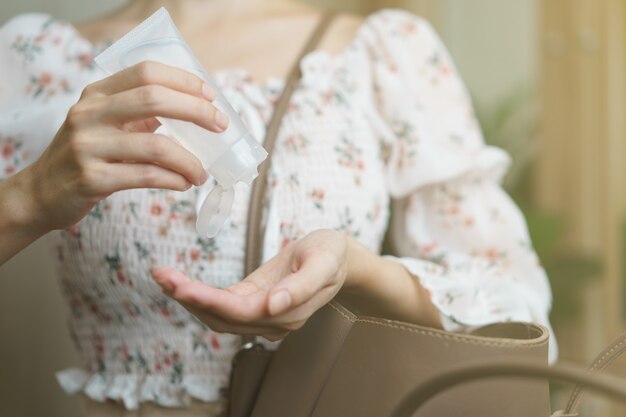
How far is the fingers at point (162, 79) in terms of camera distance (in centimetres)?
51

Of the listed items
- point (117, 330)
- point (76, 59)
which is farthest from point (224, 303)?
point (76, 59)

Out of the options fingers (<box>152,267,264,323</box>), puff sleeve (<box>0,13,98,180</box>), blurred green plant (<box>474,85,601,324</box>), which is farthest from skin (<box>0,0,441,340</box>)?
blurred green plant (<box>474,85,601,324</box>)

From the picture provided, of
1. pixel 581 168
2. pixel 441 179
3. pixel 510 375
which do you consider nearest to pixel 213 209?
pixel 510 375

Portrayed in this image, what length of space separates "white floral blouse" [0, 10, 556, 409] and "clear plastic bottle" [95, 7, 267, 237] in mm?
224

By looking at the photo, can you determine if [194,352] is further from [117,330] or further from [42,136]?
[42,136]

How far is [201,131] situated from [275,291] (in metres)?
0.13

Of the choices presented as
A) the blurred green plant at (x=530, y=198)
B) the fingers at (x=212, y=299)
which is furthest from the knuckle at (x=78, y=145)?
the blurred green plant at (x=530, y=198)

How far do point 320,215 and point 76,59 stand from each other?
335mm

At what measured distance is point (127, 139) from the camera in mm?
526

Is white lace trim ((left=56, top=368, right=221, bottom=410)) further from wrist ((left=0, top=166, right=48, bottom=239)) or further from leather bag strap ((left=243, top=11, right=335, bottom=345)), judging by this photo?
wrist ((left=0, top=166, right=48, bottom=239))

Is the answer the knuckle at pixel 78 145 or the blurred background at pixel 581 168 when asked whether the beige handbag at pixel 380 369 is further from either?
the blurred background at pixel 581 168

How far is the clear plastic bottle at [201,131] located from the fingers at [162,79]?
0.07 feet

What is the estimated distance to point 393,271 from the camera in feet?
2.33

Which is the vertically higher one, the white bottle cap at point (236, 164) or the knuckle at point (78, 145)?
the knuckle at point (78, 145)
